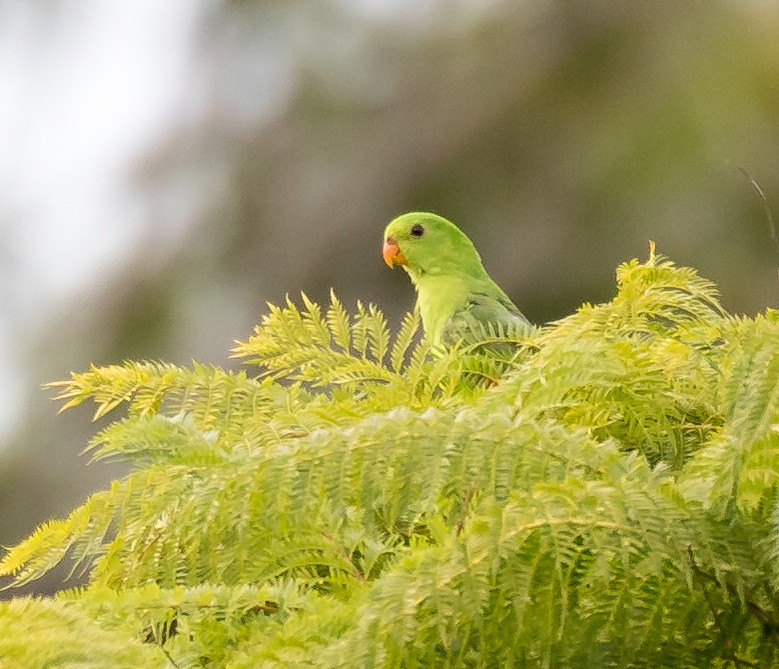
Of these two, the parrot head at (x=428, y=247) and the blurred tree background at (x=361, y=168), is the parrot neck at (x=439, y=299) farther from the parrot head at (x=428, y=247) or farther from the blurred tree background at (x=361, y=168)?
the blurred tree background at (x=361, y=168)

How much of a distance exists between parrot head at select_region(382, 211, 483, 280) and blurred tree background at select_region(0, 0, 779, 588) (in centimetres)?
179

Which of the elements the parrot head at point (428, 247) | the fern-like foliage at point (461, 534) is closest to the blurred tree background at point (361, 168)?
the parrot head at point (428, 247)

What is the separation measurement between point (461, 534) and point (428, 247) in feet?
6.11

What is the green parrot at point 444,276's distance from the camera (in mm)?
2156

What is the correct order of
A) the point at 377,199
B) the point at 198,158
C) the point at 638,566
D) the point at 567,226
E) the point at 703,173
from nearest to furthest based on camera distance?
the point at 638,566 → the point at 703,173 → the point at 567,226 → the point at 377,199 → the point at 198,158

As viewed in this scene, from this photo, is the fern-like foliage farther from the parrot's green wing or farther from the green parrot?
the green parrot

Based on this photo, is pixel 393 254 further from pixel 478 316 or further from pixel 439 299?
pixel 478 316

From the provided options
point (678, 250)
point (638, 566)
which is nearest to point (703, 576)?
point (638, 566)

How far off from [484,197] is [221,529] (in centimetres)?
410

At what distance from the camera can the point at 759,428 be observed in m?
0.58

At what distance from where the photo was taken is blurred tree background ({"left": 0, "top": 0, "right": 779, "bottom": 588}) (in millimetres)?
4215

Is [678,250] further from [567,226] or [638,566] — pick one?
[638,566]

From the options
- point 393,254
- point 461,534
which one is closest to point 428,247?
point 393,254

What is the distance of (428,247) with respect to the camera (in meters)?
2.38
